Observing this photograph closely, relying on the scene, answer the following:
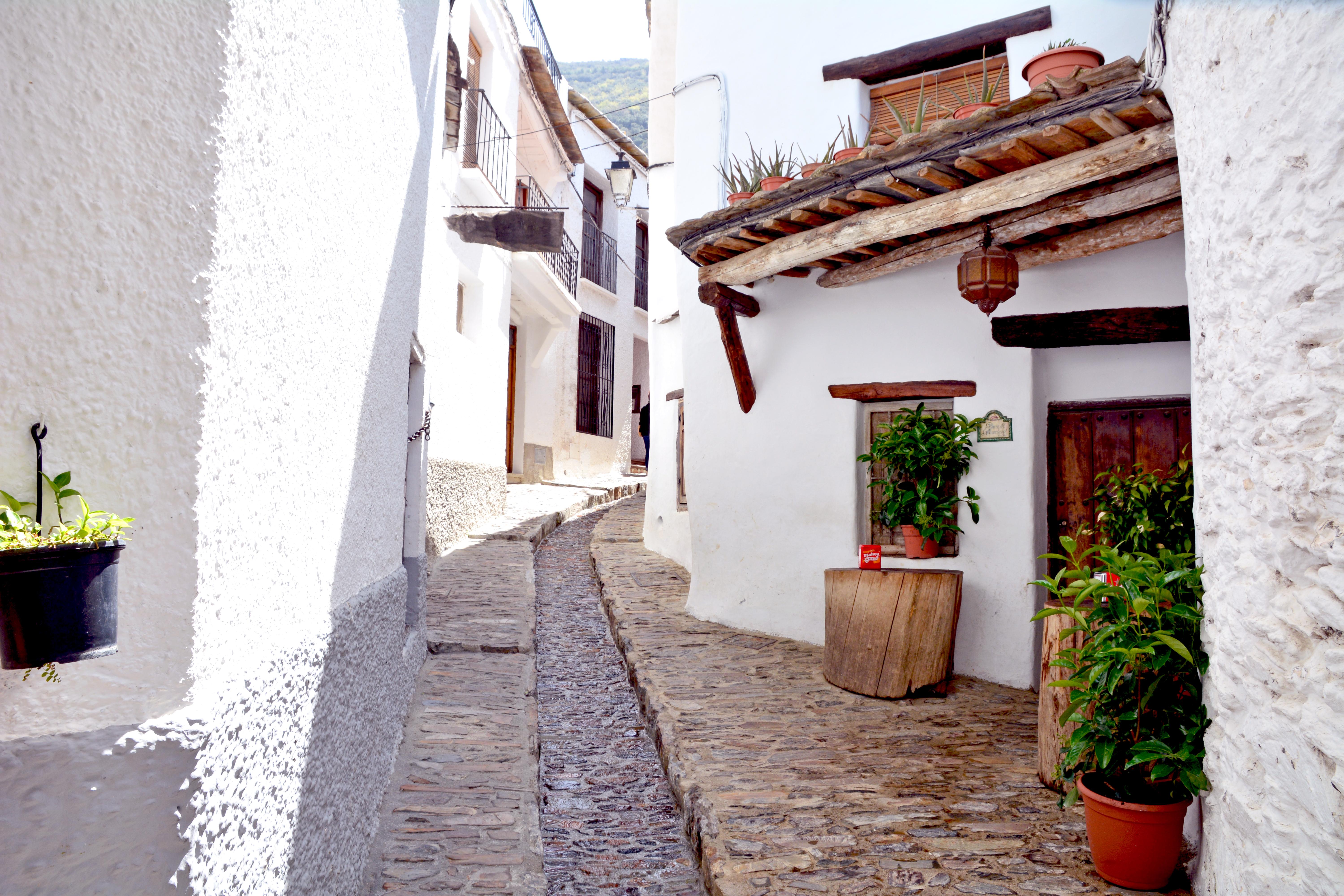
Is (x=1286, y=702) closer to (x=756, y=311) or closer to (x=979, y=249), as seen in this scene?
(x=979, y=249)

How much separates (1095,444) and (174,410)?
5020 millimetres

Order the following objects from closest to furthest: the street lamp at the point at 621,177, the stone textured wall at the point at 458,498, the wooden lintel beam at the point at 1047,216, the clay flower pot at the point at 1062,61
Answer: the wooden lintel beam at the point at 1047,216
the clay flower pot at the point at 1062,61
the stone textured wall at the point at 458,498
the street lamp at the point at 621,177

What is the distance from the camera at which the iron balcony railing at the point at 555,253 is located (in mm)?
13617

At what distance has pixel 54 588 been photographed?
4.32 ft

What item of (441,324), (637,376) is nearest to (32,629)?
(441,324)

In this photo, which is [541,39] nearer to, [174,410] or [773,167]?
[773,167]

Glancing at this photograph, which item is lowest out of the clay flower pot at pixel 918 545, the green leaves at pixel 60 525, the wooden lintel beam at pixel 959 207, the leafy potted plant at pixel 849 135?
the clay flower pot at pixel 918 545

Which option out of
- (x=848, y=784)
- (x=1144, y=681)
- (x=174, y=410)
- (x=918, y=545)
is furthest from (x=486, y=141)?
(x=174, y=410)

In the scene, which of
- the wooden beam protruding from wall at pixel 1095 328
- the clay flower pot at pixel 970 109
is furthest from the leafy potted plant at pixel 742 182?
the wooden beam protruding from wall at pixel 1095 328

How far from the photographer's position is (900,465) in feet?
18.6

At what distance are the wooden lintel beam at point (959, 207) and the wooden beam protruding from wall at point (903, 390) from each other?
1.00 metres

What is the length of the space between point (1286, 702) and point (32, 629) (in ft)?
8.13

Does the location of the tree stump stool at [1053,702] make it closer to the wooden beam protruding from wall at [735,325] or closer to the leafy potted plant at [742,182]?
the leafy potted plant at [742,182]

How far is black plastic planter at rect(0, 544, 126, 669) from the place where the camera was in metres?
1.29
